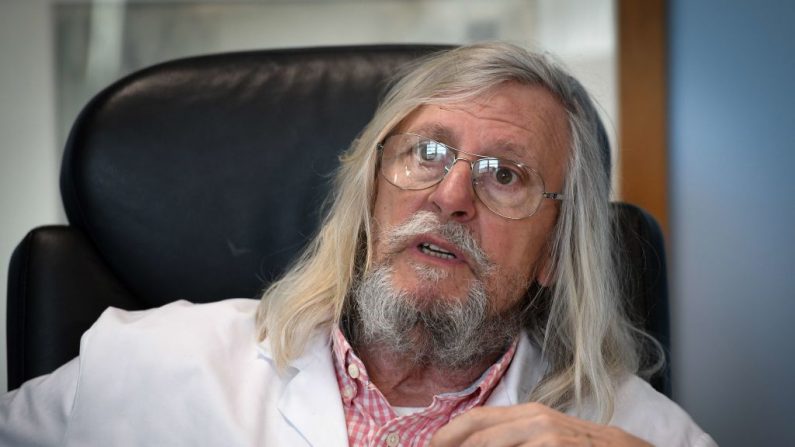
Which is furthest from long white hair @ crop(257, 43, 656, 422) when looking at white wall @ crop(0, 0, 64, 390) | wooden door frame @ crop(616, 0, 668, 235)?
white wall @ crop(0, 0, 64, 390)

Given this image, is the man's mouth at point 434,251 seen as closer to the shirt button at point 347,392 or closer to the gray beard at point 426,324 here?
the gray beard at point 426,324

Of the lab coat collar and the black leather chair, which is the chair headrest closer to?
the black leather chair

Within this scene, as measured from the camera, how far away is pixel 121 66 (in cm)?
264

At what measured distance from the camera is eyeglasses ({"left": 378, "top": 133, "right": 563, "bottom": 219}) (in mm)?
1347

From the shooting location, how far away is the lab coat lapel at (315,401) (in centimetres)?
127

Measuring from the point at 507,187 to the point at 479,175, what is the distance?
0.05 m

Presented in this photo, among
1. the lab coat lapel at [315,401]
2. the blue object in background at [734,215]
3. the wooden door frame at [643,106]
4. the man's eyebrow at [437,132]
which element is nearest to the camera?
the lab coat lapel at [315,401]

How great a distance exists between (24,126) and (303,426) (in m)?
1.79

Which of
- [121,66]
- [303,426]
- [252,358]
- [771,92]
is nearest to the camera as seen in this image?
[303,426]

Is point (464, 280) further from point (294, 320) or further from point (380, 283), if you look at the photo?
point (294, 320)

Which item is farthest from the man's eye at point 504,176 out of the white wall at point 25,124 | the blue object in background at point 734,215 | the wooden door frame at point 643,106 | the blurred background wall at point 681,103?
the white wall at point 25,124

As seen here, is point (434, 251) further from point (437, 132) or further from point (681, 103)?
point (681, 103)

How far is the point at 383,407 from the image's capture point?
4.37 feet

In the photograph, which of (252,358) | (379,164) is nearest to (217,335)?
(252,358)
